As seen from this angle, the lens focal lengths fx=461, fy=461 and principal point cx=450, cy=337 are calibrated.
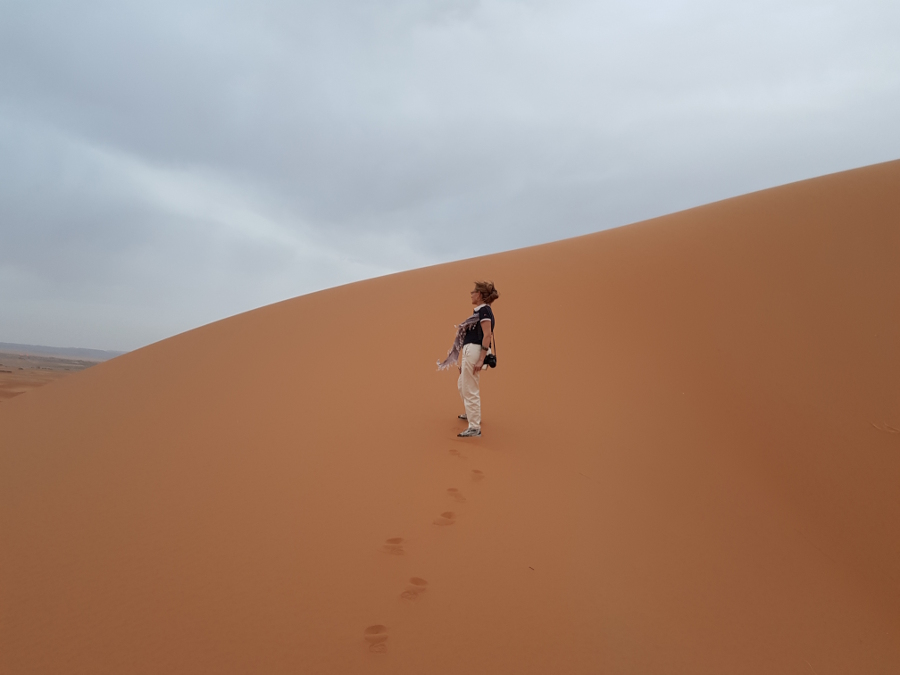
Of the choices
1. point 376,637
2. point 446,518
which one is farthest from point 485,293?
point 376,637

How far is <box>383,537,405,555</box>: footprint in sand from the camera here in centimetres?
248

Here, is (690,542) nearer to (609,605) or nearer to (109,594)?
(609,605)

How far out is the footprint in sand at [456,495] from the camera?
3.02 meters

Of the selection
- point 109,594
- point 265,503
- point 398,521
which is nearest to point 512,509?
point 398,521

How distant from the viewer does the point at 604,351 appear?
562 centimetres

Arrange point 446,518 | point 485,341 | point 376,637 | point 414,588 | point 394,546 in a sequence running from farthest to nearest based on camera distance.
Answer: point 485,341, point 446,518, point 394,546, point 414,588, point 376,637

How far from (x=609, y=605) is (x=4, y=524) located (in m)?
3.63

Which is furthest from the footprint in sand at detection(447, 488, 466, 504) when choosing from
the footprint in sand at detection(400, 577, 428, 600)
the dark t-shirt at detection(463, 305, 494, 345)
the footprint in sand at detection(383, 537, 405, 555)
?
the dark t-shirt at detection(463, 305, 494, 345)

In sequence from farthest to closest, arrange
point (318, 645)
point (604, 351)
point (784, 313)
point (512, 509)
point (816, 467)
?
1. point (604, 351)
2. point (784, 313)
3. point (816, 467)
4. point (512, 509)
5. point (318, 645)

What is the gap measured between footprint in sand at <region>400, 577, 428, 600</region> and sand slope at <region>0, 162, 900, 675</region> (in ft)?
0.07

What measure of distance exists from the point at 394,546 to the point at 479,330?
84.5 inches

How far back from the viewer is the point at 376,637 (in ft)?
6.27

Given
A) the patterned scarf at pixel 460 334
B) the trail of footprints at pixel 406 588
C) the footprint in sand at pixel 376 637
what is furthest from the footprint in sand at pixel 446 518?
the patterned scarf at pixel 460 334

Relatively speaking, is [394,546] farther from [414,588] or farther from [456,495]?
[456,495]
